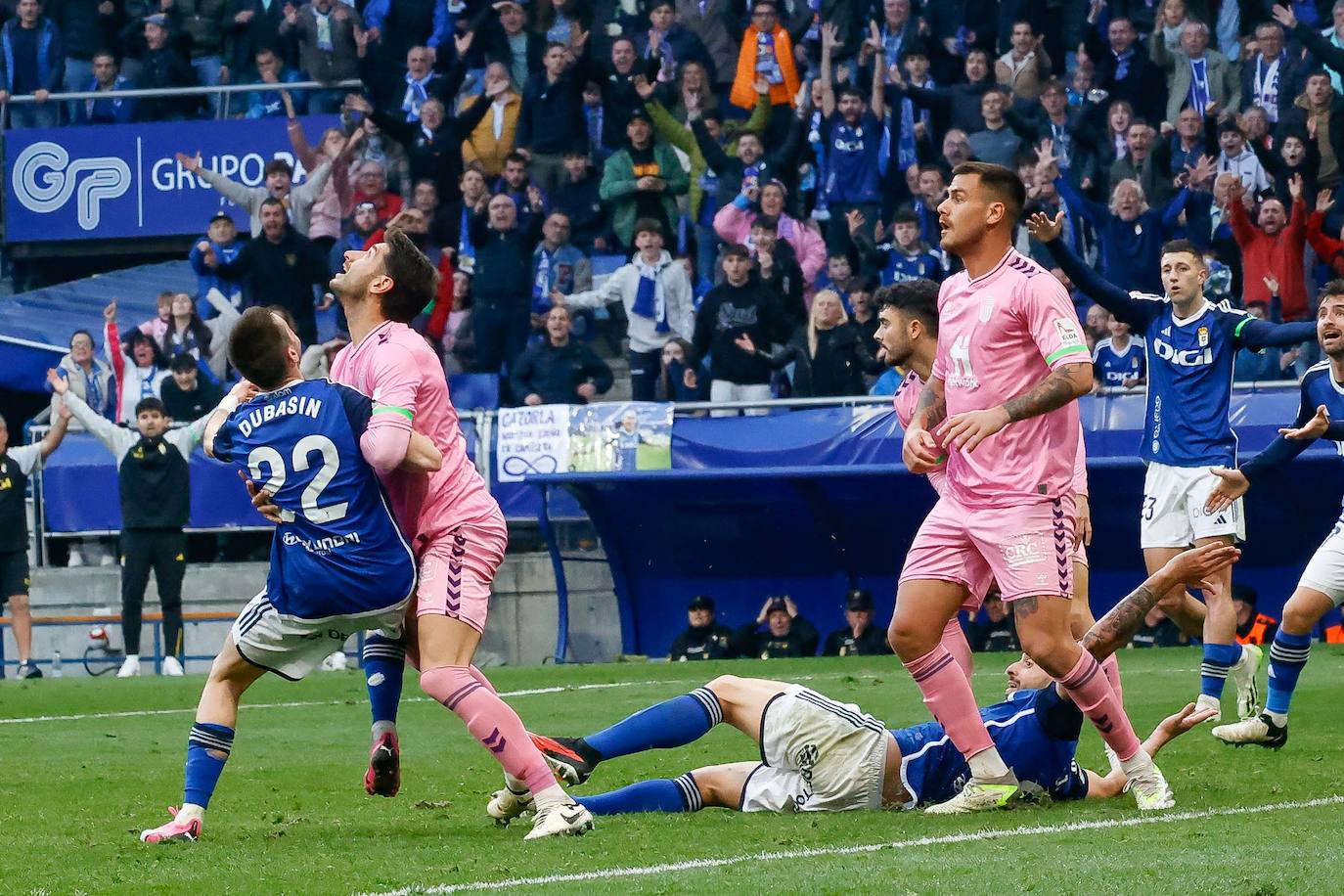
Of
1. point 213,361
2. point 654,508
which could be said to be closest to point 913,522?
point 654,508

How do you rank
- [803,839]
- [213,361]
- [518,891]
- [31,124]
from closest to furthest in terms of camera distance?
[518,891], [803,839], [213,361], [31,124]

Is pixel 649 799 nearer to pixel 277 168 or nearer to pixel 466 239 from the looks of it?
pixel 466 239

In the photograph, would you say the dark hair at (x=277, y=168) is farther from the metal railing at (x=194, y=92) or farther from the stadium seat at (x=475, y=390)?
the stadium seat at (x=475, y=390)

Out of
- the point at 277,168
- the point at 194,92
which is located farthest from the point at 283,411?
the point at 194,92

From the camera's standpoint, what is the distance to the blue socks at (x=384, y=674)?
7148mm

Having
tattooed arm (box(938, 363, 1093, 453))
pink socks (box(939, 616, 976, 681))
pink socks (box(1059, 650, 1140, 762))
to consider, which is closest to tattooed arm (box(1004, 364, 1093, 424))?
tattooed arm (box(938, 363, 1093, 453))

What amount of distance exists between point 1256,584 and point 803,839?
11718mm

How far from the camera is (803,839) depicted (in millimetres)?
6211

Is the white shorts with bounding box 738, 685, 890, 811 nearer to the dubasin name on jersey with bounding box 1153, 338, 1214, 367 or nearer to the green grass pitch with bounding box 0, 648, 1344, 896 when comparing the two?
the green grass pitch with bounding box 0, 648, 1344, 896

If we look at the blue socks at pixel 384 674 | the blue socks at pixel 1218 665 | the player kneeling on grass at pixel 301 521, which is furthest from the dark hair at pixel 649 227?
the player kneeling on grass at pixel 301 521

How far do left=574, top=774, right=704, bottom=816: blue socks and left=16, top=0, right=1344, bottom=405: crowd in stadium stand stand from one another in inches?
415

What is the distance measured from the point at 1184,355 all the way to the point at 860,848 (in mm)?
5433

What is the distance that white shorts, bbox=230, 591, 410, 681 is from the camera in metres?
6.62

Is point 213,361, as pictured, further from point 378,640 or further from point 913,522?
point 378,640
